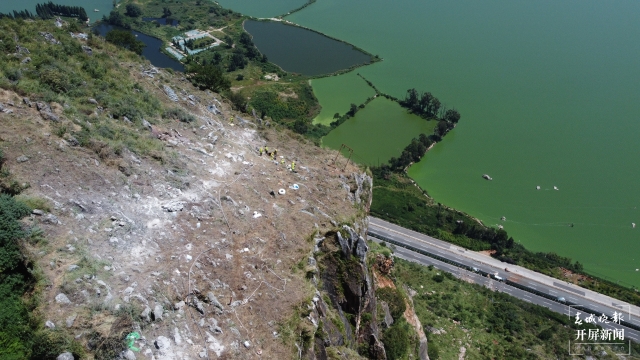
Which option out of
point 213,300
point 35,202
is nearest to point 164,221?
point 213,300

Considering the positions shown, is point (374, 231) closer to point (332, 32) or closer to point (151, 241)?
point (151, 241)

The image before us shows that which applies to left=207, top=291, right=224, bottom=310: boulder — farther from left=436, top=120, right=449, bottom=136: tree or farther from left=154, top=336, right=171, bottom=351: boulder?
left=436, top=120, right=449, bottom=136: tree

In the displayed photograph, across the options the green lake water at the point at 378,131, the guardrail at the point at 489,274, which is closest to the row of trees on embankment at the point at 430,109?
the green lake water at the point at 378,131

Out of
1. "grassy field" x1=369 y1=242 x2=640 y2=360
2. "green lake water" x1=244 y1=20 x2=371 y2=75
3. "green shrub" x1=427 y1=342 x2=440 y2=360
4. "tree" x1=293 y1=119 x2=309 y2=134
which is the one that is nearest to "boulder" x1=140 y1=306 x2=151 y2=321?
"grassy field" x1=369 y1=242 x2=640 y2=360

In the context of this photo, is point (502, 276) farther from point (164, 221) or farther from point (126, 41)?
point (126, 41)

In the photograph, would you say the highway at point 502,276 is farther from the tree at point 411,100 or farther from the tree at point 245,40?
the tree at point 245,40

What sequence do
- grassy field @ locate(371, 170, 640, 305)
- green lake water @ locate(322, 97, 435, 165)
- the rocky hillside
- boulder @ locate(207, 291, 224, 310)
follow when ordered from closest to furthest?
the rocky hillside, boulder @ locate(207, 291, 224, 310), grassy field @ locate(371, 170, 640, 305), green lake water @ locate(322, 97, 435, 165)

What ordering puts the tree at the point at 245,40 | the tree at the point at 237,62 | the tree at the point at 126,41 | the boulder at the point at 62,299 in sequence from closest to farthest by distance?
1. the boulder at the point at 62,299
2. the tree at the point at 126,41
3. the tree at the point at 237,62
4. the tree at the point at 245,40
